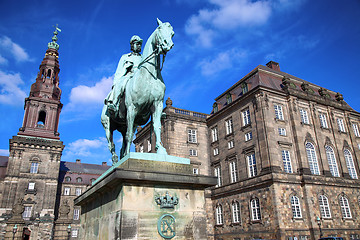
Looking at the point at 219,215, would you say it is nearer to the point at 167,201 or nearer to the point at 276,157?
the point at 276,157

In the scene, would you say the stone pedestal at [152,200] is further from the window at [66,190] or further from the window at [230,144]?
the window at [66,190]

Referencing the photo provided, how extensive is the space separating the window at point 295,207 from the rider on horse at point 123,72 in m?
25.1

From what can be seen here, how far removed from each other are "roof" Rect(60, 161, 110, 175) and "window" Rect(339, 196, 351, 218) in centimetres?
5998

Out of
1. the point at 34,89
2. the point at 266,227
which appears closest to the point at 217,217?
the point at 266,227

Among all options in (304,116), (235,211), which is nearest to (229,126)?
(304,116)

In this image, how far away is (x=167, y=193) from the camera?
577 centimetres

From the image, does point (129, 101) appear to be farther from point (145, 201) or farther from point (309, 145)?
point (309, 145)

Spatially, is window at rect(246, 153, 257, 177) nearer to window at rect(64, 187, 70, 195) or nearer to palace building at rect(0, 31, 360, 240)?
palace building at rect(0, 31, 360, 240)

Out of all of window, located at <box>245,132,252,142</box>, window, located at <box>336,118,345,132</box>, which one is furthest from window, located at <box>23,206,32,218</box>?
window, located at <box>336,118,345,132</box>

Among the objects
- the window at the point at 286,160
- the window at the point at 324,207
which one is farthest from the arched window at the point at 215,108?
the window at the point at 324,207

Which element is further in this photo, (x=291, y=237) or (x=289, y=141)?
(x=289, y=141)

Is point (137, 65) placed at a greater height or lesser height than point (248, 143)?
lesser

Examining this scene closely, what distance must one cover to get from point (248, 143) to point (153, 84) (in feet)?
86.3

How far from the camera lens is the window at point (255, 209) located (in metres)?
28.2
